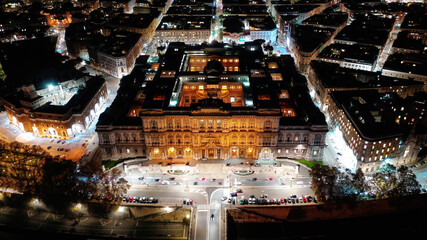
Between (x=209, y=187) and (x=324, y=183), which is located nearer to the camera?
(x=324, y=183)

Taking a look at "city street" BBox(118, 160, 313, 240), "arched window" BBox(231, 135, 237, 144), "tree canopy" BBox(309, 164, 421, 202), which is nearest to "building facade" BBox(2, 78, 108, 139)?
"city street" BBox(118, 160, 313, 240)

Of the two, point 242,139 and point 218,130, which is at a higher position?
point 218,130

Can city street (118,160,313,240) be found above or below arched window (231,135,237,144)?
below

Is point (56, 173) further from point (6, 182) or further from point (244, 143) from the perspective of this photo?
point (244, 143)

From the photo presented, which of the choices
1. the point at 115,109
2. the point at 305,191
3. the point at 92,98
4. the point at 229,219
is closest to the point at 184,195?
the point at 229,219

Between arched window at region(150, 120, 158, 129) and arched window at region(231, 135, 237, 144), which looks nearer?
arched window at region(150, 120, 158, 129)

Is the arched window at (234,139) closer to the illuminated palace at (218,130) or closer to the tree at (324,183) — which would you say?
the illuminated palace at (218,130)

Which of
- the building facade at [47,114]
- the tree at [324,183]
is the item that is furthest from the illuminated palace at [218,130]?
the building facade at [47,114]

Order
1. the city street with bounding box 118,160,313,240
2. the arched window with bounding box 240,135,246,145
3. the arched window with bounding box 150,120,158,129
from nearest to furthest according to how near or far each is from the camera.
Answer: the city street with bounding box 118,160,313,240, the arched window with bounding box 150,120,158,129, the arched window with bounding box 240,135,246,145

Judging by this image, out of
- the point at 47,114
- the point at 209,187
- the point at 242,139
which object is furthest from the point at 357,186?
the point at 47,114

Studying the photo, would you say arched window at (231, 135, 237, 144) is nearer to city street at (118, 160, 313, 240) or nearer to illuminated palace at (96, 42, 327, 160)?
illuminated palace at (96, 42, 327, 160)

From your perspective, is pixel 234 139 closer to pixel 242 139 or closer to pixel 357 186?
pixel 242 139
